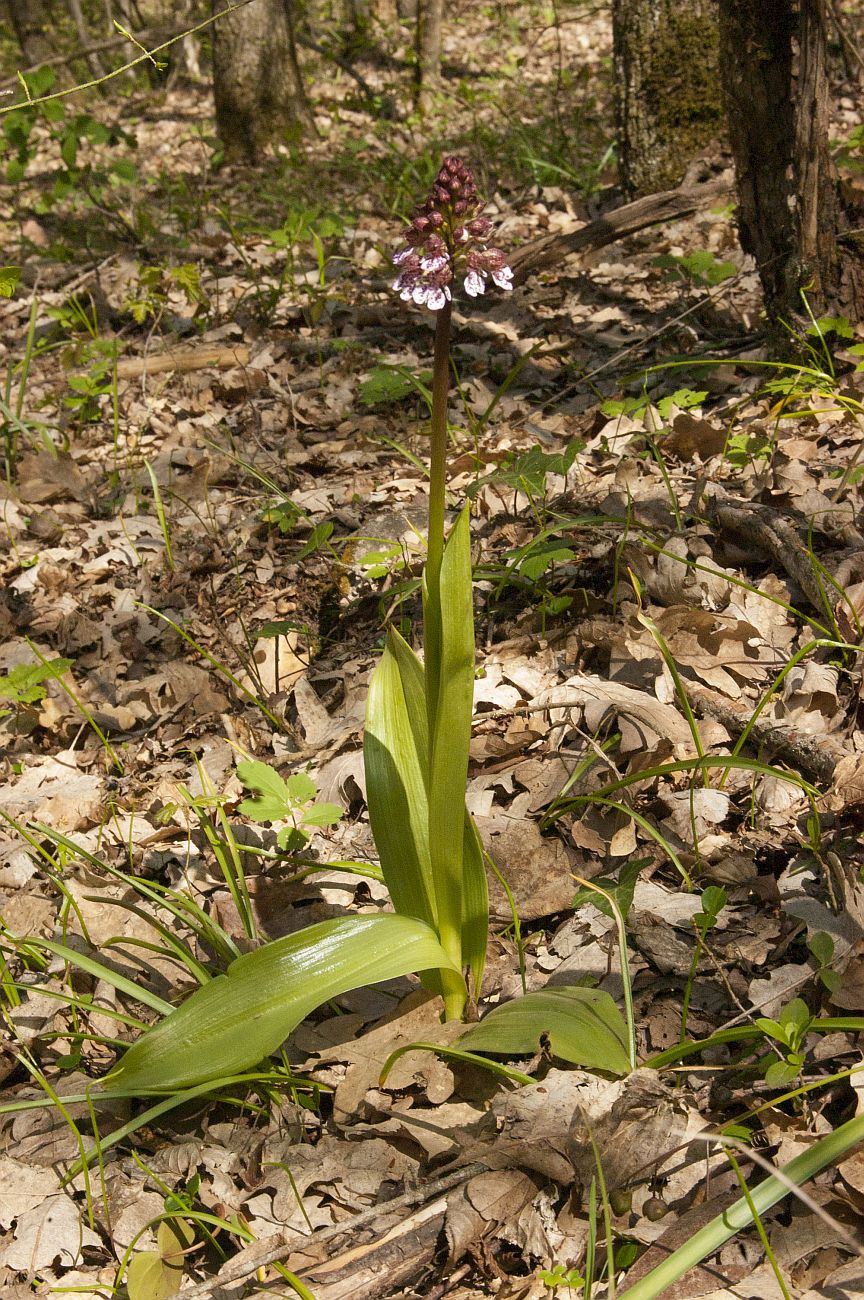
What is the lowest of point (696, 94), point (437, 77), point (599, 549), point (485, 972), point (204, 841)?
point (485, 972)

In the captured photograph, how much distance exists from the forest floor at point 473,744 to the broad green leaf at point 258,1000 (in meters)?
0.12

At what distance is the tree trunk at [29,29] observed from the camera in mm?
11281

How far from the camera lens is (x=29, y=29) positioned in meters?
12.1

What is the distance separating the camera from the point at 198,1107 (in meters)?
1.87

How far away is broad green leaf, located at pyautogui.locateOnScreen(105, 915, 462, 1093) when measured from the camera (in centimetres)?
160

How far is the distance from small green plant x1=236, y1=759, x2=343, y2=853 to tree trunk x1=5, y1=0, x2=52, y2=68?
39.7ft

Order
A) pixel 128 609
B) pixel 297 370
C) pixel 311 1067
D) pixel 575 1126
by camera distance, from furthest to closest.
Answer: pixel 297 370 → pixel 128 609 → pixel 311 1067 → pixel 575 1126

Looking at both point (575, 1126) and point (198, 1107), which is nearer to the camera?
point (575, 1126)

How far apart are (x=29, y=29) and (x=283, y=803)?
44.7 ft

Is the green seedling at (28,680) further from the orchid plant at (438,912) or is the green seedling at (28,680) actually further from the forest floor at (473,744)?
the orchid plant at (438,912)

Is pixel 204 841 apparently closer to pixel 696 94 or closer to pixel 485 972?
pixel 485 972

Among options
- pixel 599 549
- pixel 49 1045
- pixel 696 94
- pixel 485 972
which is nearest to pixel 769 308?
pixel 599 549

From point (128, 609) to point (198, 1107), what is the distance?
1.87 meters

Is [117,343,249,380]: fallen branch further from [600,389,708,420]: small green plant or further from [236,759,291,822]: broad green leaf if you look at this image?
[236,759,291,822]: broad green leaf
